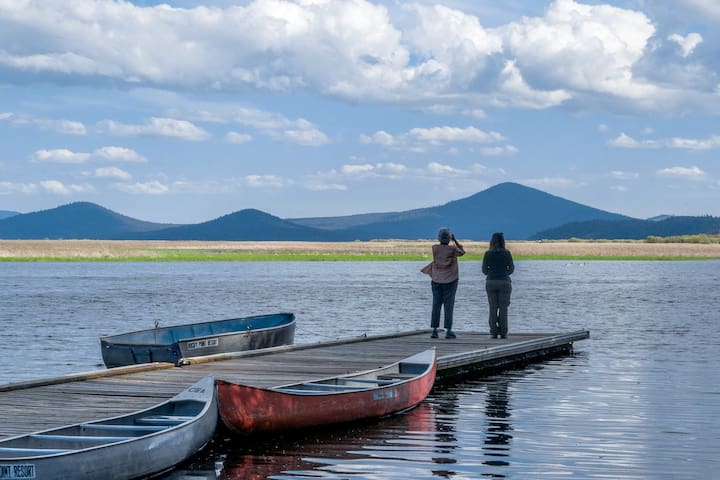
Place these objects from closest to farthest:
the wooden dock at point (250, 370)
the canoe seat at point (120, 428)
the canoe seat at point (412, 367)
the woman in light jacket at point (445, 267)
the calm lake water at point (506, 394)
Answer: the canoe seat at point (120, 428)
the calm lake water at point (506, 394)
the wooden dock at point (250, 370)
the canoe seat at point (412, 367)
the woman in light jacket at point (445, 267)

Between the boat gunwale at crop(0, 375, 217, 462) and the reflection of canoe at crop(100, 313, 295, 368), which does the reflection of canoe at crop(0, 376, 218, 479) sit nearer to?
the boat gunwale at crop(0, 375, 217, 462)

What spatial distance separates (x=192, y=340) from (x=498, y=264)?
679 centimetres

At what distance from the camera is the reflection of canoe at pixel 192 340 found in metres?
21.5

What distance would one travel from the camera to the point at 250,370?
62.6 ft

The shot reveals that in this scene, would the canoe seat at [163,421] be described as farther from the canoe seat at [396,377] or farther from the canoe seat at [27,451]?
the canoe seat at [396,377]

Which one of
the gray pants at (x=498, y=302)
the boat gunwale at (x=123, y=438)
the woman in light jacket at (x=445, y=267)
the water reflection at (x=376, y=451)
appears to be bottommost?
the water reflection at (x=376, y=451)

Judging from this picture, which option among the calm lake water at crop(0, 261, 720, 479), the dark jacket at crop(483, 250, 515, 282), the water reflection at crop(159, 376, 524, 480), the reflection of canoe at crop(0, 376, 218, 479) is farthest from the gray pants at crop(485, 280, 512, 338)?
the reflection of canoe at crop(0, 376, 218, 479)

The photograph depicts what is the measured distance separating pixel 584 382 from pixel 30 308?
32.7 m

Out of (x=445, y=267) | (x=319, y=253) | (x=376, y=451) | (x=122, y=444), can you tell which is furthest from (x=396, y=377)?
(x=319, y=253)

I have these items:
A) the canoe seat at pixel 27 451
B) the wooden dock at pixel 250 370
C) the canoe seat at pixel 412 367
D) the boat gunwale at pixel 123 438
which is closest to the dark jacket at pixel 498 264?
the wooden dock at pixel 250 370

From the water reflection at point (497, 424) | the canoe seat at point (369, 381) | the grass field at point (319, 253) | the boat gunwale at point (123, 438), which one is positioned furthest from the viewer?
the grass field at point (319, 253)

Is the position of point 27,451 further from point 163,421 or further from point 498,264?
point 498,264

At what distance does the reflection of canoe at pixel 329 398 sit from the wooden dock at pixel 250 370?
1089 mm

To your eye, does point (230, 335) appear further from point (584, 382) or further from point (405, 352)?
point (584, 382)
